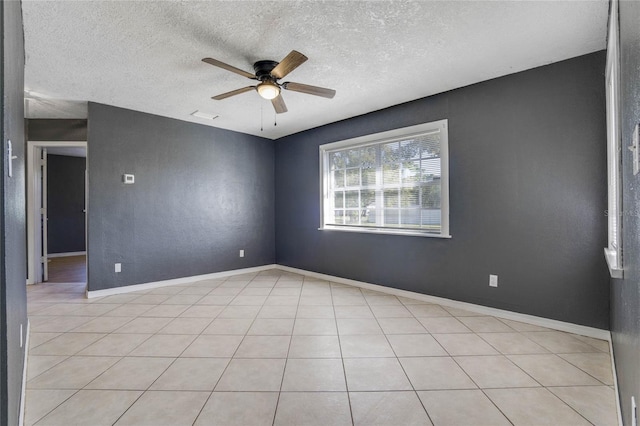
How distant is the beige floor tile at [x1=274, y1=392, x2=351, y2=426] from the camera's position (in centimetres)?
152

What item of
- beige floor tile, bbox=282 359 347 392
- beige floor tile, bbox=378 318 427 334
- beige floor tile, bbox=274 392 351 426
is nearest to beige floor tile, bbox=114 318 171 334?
beige floor tile, bbox=282 359 347 392

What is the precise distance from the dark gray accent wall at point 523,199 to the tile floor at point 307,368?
1.20ft

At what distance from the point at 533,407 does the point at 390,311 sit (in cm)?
162

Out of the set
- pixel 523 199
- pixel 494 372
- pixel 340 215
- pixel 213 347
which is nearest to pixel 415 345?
pixel 494 372

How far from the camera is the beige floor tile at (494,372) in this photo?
1.83 meters

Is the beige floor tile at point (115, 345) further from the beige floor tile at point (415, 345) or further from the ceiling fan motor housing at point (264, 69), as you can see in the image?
the ceiling fan motor housing at point (264, 69)

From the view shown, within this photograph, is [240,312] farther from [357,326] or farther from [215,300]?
[357,326]

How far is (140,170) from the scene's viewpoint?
4117 millimetres

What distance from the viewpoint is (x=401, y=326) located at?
2.76 metres

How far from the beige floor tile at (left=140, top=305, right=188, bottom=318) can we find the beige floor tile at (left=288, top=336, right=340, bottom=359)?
1497mm

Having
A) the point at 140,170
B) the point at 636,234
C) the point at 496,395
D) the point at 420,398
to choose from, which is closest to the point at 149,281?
the point at 140,170

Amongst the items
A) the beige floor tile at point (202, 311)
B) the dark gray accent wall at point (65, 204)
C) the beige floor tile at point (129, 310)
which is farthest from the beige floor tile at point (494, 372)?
the dark gray accent wall at point (65, 204)

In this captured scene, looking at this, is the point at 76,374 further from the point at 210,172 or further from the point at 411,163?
the point at 411,163

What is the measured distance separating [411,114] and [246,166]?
302cm
